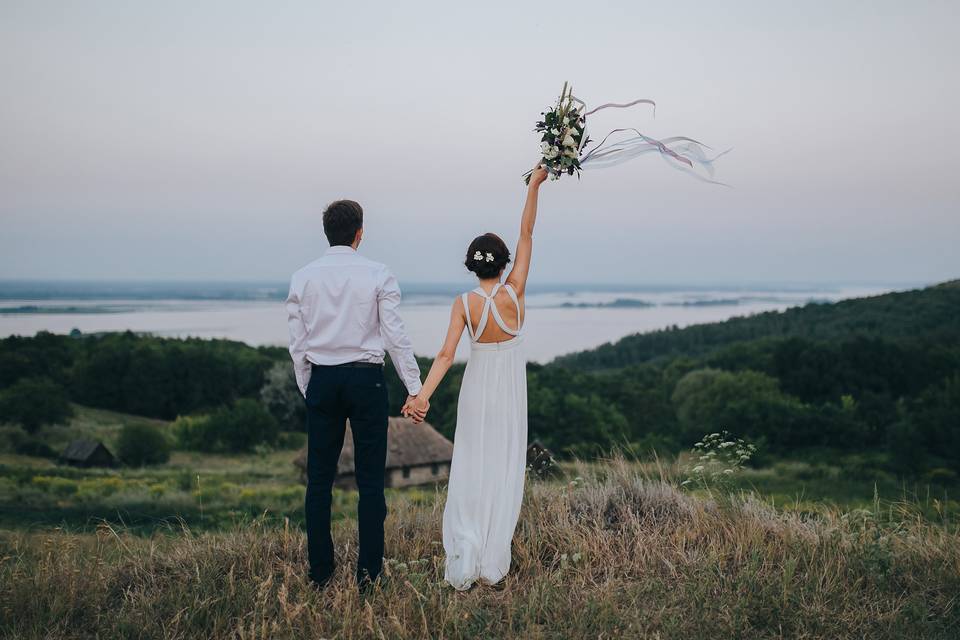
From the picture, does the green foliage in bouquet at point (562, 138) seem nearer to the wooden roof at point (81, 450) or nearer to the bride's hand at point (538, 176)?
the bride's hand at point (538, 176)

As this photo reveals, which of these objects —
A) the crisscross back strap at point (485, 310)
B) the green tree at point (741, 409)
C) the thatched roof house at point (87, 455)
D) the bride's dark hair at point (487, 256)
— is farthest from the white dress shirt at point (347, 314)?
the thatched roof house at point (87, 455)

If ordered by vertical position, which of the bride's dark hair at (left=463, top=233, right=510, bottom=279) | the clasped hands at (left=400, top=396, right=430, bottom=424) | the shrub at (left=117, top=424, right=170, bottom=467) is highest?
the bride's dark hair at (left=463, top=233, right=510, bottom=279)

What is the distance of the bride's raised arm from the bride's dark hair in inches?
5.1

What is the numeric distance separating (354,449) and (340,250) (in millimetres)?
1364

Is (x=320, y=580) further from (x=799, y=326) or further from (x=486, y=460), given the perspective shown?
(x=799, y=326)

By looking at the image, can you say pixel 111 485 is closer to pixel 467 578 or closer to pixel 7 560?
pixel 7 560

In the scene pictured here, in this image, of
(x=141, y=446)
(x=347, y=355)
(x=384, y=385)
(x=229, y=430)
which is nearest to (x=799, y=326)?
(x=229, y=430)

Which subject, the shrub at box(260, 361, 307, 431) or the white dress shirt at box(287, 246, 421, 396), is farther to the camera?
the shrub at box(260, 361, 307, 431)

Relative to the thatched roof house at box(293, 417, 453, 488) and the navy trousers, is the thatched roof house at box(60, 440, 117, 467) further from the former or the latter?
the navy trousers

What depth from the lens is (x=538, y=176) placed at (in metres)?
5.54

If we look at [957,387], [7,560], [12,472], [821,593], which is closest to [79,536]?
[7,560]

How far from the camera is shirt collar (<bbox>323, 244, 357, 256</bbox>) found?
4.89 m

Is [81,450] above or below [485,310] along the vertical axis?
below

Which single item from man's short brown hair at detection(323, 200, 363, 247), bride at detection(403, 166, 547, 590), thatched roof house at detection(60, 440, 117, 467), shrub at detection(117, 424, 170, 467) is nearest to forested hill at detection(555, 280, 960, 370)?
shrub at detection(117, 424, 170, 467)
